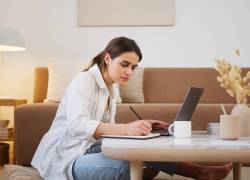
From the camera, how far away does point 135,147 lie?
128cm

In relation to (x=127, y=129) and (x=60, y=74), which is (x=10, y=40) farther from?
(x=127, y=129)

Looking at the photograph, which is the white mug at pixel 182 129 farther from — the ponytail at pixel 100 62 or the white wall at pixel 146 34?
the white wall at pixel 146 34

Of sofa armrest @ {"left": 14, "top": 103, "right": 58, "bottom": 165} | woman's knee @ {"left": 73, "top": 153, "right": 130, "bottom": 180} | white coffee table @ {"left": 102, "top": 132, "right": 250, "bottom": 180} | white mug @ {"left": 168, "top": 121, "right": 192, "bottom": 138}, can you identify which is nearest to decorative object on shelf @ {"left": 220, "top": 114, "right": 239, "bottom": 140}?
white mug @ {"left": 168, "top": 121, "right": 192, "bottom": 138}

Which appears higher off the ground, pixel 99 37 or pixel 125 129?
pixel 99 37

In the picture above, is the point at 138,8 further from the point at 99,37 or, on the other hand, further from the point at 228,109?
the point at 228,109

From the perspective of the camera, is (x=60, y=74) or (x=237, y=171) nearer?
(x=237, y=171)

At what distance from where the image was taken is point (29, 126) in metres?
3.14

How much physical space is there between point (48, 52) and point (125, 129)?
111 inches

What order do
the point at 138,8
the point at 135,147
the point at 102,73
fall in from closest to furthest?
the point at 135,147
the point at 102,73
the point at 138,8

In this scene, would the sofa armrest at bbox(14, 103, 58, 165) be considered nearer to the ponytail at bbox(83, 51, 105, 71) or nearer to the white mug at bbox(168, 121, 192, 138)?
the ponytail at bbox(83, 51, 105, 71)

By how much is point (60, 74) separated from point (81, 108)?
84.6 inches

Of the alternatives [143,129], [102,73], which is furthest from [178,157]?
[102,73]

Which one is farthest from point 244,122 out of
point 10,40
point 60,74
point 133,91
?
point 10,40

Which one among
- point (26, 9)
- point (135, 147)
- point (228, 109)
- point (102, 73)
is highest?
point (26, 9)
